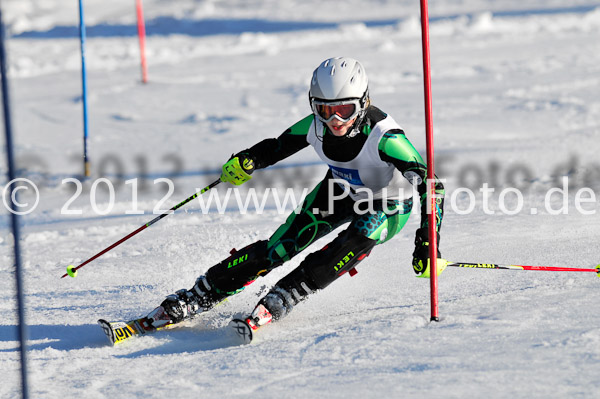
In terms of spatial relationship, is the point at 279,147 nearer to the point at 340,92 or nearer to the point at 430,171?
the point at 340,92

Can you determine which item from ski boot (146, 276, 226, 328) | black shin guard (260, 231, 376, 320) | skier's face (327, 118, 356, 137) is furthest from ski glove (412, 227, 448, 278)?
ski boot (146, 276, 226, 328)

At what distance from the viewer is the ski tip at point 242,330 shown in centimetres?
355

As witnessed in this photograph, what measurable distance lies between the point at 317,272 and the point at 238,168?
0.85 meters

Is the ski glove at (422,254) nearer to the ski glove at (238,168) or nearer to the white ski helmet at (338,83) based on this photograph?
the white ski helmet at (338,83)

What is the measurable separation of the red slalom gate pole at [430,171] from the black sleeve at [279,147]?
92cm

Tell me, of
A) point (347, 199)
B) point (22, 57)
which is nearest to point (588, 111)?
point (347, 199)

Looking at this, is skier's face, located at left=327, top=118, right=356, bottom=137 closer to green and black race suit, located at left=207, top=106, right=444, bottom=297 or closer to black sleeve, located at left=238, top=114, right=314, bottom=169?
green and black race suit, located at left=207, top=106, right=444, bottom=297

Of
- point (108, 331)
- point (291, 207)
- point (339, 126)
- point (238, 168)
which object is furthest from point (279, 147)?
point (291, 207)

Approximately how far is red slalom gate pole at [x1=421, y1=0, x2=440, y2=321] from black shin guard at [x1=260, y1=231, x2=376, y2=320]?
42 centimetres

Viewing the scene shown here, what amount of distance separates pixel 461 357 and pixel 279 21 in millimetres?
15617

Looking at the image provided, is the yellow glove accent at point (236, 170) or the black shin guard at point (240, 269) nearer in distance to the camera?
the black shin guard at point (240, 269)

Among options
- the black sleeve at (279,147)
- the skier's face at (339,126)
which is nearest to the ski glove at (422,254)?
the skier's face at (339,126)

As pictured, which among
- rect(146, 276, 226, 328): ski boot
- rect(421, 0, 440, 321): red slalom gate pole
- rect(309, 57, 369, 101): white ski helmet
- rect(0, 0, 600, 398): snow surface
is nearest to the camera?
rect(0, 0, 600, 398): snow surface

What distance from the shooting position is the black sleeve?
4.18m
